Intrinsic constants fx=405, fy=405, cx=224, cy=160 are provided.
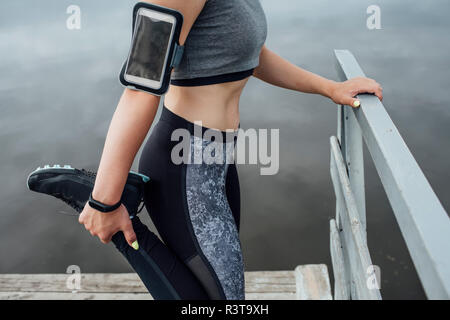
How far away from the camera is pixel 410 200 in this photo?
2.15 feet

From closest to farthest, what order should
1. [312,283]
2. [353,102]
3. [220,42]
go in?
[220,42], [353,102], [312,283]

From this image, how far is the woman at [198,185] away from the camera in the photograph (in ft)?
3.45

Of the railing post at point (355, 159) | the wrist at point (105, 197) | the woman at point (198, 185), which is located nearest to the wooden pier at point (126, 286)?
the railing post at point (355, 159)

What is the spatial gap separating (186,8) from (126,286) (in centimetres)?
217

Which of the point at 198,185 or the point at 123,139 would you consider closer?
the point at 123,139

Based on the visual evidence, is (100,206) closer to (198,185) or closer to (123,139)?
(123,139)

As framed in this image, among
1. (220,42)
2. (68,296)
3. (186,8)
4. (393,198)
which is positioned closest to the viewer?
(393,198)

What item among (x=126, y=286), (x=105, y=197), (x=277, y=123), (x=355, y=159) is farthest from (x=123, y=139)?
(x=277, y=123)

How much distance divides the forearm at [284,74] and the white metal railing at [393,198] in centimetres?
11

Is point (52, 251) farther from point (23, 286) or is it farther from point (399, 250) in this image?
point (399, 250)

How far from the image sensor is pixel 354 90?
1.25 meters

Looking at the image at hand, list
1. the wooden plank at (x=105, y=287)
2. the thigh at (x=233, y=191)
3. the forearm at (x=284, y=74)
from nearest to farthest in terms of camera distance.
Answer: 1. the thigh at (x=233, y=191)
2. the forearm at (x=284, y=74)
3. the wooden plank at (x=105, y=287)

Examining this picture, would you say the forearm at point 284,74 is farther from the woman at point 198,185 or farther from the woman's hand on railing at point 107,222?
the woman's hand on railing at point 107,222

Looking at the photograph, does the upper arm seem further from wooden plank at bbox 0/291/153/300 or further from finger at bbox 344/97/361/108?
wooden plank at bbox 0/291/153/300
